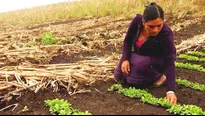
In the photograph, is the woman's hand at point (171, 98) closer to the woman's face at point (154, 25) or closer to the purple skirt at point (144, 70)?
the purple skirt at point (144, 70)

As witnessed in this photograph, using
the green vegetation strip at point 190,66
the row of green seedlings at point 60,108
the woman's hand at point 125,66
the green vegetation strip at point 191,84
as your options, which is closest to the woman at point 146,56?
the woman's hand at point 125,66

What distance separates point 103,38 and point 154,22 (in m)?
4.55

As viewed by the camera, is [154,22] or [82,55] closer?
[154,22]

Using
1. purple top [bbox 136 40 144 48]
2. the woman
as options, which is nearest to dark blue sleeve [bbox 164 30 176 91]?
the woman

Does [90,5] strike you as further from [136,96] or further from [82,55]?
[136,96]

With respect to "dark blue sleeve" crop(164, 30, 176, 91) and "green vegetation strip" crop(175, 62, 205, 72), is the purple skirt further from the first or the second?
"green vegetation strip" crop(175, 62, 205, 72)

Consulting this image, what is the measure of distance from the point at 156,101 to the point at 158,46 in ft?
2.49

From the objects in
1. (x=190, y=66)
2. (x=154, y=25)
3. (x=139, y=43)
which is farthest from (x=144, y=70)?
(x=190, y=66)

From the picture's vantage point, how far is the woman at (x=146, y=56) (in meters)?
4.65

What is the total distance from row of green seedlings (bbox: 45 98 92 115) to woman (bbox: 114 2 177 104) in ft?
3.75

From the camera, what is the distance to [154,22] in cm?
434

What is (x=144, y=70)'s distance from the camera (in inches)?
193

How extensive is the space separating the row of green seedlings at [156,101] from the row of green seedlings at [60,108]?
0.85 m

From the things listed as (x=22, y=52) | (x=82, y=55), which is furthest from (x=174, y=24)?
(x=22, y=52)
